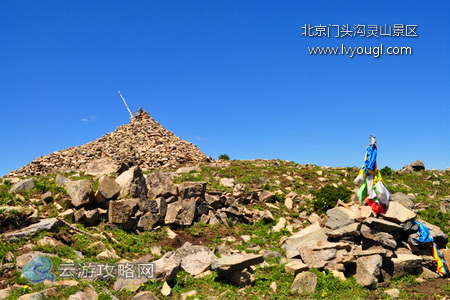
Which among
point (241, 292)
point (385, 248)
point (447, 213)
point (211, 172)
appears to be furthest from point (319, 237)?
point (211, 172)

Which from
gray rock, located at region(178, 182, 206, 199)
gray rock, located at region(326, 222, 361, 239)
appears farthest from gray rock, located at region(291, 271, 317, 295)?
gray rock, located at region(178, 182, 206, 199)

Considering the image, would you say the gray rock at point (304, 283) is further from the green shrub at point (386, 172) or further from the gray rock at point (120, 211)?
the green shrub at point (386, 172)

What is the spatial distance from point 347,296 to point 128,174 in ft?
31.3

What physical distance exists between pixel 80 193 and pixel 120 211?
5.46ft

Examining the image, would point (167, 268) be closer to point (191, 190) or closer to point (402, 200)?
point (191, 190)

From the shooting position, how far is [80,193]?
529 inches

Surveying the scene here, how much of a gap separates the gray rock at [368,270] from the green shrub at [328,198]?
7105 millimetres

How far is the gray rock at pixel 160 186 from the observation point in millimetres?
15250

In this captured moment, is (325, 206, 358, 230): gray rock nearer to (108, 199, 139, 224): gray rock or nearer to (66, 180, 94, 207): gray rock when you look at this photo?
(108, 199, 139, 224): gray rock

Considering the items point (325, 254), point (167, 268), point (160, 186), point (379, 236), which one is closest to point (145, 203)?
point (160, 186)

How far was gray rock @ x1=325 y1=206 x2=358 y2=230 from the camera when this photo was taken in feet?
41.7

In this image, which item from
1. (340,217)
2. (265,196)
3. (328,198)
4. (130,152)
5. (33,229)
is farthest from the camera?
(130,152)

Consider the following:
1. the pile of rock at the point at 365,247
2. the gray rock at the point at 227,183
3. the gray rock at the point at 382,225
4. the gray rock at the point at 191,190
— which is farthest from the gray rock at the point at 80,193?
the gray rock at the point at 382,225

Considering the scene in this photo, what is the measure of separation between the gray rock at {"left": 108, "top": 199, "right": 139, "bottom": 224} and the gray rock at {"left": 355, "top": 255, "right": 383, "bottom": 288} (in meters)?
8.20
